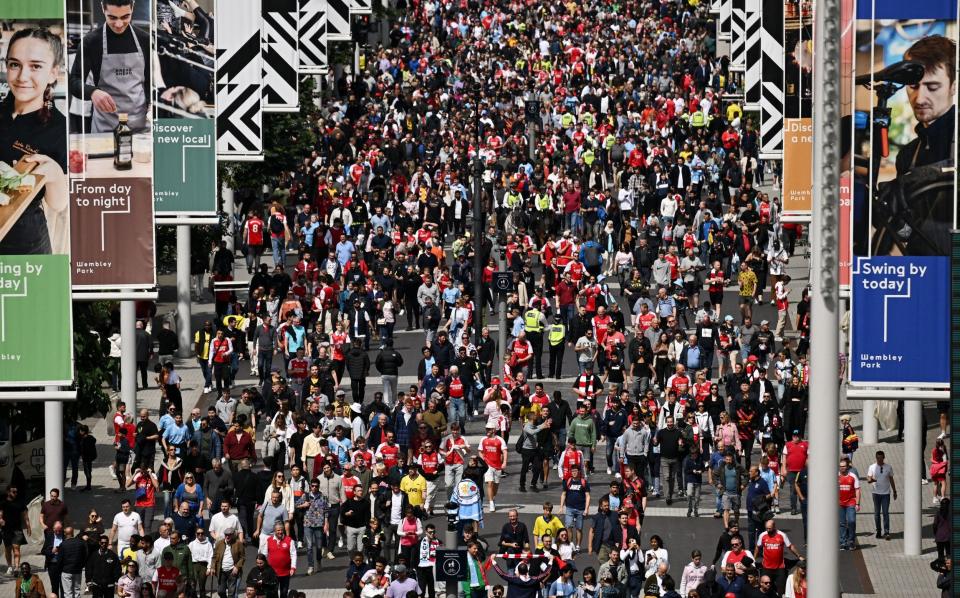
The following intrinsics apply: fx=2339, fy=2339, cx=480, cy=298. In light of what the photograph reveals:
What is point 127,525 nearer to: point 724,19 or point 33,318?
point 33,318

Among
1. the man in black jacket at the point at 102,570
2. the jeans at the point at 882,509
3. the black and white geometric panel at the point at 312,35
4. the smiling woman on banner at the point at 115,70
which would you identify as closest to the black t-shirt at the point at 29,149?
the smiling woman on banner at the point at 115,70

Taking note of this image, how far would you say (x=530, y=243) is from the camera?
51625 mm

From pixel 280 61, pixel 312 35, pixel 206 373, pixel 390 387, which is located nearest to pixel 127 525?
pixel 390 387

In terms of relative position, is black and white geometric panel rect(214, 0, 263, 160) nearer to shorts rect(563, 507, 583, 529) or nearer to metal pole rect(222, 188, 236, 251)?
shorts rect(563, 507, 583, 529)

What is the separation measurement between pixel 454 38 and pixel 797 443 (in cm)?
5382

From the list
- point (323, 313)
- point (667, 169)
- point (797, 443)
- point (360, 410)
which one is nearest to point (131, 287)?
point (360, 410)

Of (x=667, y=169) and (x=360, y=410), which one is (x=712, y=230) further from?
(x=360, y=410)

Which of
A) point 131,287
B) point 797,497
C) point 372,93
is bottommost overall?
point 797,497

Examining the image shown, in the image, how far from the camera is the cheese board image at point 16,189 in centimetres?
2797

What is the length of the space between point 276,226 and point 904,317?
28.1m

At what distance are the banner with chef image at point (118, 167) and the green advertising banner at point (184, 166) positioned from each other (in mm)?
7051

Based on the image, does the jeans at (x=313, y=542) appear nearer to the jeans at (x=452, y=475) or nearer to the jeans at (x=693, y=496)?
the jeans at (x=452, y=475)

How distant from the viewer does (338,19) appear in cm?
5788

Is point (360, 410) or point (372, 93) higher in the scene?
point (372, 93)
